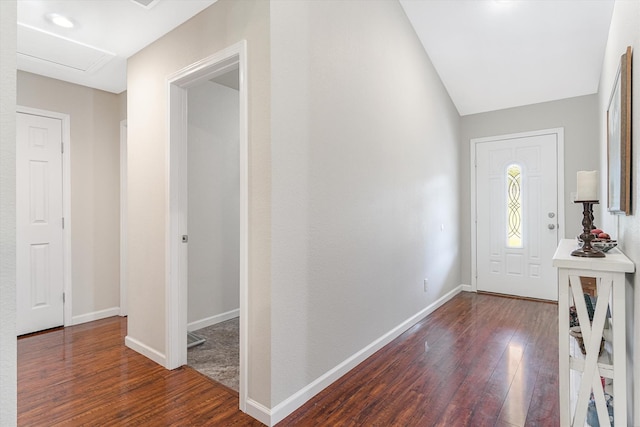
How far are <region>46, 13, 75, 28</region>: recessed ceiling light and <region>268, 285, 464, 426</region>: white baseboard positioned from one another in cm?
283

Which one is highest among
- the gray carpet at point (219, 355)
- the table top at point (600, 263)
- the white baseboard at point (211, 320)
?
the table top at point (600, 263)

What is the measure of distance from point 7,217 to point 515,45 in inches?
173

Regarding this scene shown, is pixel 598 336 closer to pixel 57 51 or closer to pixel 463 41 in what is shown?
pixel 463 41

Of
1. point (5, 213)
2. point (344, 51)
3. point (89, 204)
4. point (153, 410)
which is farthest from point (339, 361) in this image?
point (89, 204)

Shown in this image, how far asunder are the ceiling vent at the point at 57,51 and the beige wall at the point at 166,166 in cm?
31

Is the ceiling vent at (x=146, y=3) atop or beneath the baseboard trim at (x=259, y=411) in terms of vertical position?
atop

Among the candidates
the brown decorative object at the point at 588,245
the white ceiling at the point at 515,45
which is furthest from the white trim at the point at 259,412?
the white ceiling at the point at 515,45

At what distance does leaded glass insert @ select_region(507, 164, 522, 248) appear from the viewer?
14.9ft

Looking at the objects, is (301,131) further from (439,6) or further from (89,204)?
(89,204)

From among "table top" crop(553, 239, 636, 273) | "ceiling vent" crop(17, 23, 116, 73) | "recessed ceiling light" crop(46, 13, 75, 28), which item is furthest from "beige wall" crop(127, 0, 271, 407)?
"table top" crop(553, 239, 636, 273)

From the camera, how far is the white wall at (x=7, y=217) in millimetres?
886

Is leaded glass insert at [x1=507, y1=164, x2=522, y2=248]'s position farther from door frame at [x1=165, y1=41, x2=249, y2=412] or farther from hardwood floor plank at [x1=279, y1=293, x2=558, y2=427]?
door frame at [x1=165, y1=41, x2=249, y2=412]

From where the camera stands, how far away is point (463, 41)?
372 centimetres

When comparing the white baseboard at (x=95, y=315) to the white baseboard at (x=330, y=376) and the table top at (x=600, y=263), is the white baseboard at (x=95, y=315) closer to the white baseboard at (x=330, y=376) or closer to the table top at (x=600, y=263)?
the white baseboard at (x=330, y=376)
